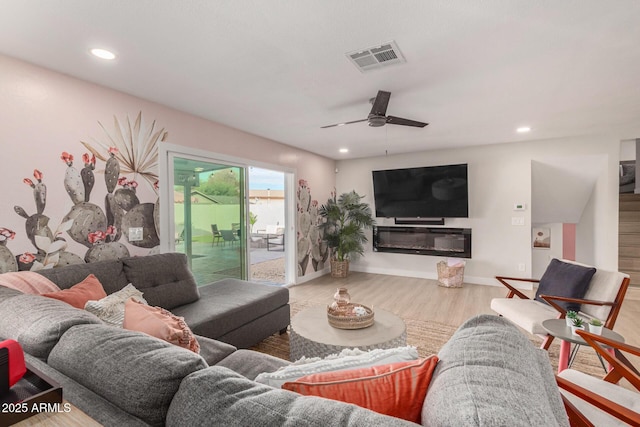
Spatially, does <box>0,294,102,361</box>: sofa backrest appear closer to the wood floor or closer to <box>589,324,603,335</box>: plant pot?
<box>589,324,603,335</box>: plant pot

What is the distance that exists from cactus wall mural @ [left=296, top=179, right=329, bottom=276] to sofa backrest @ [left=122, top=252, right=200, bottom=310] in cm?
262

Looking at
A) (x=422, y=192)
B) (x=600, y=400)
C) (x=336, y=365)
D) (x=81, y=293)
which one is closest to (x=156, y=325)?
(x=81, y=293)

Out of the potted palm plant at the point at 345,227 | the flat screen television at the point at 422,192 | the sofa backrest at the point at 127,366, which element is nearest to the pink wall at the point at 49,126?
the sofa backrest at the point at 127,366

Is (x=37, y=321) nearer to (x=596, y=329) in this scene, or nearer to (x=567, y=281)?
(x=596, y=329)

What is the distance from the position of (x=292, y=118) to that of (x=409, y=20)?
1.98m

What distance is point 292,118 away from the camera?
3514 millimetres

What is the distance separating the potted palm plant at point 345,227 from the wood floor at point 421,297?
0.39 m

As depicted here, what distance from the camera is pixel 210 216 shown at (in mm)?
3689

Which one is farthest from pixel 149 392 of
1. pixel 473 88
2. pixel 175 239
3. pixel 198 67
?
pixel 473 88

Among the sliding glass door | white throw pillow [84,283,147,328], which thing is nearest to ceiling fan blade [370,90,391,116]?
the sliding glass door

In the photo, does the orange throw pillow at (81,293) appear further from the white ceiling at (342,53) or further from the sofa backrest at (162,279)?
the white ceiling at (342,53)

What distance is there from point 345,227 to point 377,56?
3.82m

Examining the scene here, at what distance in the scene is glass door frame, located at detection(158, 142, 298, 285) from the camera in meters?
3.11

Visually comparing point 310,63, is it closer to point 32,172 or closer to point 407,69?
point 407,69
